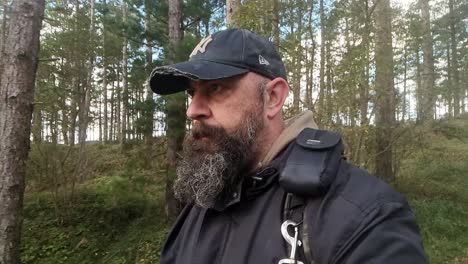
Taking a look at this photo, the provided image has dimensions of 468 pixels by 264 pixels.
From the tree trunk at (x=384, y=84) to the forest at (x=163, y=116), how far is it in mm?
32

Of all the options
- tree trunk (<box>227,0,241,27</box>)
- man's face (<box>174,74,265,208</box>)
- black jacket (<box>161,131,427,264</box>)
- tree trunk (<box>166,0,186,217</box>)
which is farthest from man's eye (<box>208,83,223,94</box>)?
tree trunk (<box>166,0,186,217</box>)

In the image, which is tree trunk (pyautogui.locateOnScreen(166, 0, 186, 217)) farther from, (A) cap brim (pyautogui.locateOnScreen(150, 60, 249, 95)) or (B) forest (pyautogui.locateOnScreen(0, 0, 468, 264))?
(A) cap brim (pyautogui.locateOnScreen(150, 60, 249, 95))

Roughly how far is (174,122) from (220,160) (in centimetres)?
625

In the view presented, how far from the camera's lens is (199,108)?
1643 mm

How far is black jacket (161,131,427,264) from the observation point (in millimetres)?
1048

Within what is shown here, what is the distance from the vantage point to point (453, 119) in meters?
10.2

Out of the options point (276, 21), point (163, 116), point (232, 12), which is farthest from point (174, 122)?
point (276, 21)

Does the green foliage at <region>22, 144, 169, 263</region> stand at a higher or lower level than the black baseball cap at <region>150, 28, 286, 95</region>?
lower

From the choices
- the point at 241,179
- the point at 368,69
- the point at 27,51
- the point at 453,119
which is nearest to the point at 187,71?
the point at 241,179

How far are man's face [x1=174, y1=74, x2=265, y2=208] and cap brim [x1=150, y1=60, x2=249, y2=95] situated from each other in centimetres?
7

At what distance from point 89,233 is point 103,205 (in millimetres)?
996

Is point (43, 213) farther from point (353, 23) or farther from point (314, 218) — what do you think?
point (314, 218)

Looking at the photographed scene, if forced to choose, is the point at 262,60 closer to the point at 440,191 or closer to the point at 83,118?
the point at 83,118

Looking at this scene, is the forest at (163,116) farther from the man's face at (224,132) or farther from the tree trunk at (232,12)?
the man's face at (224,132)
